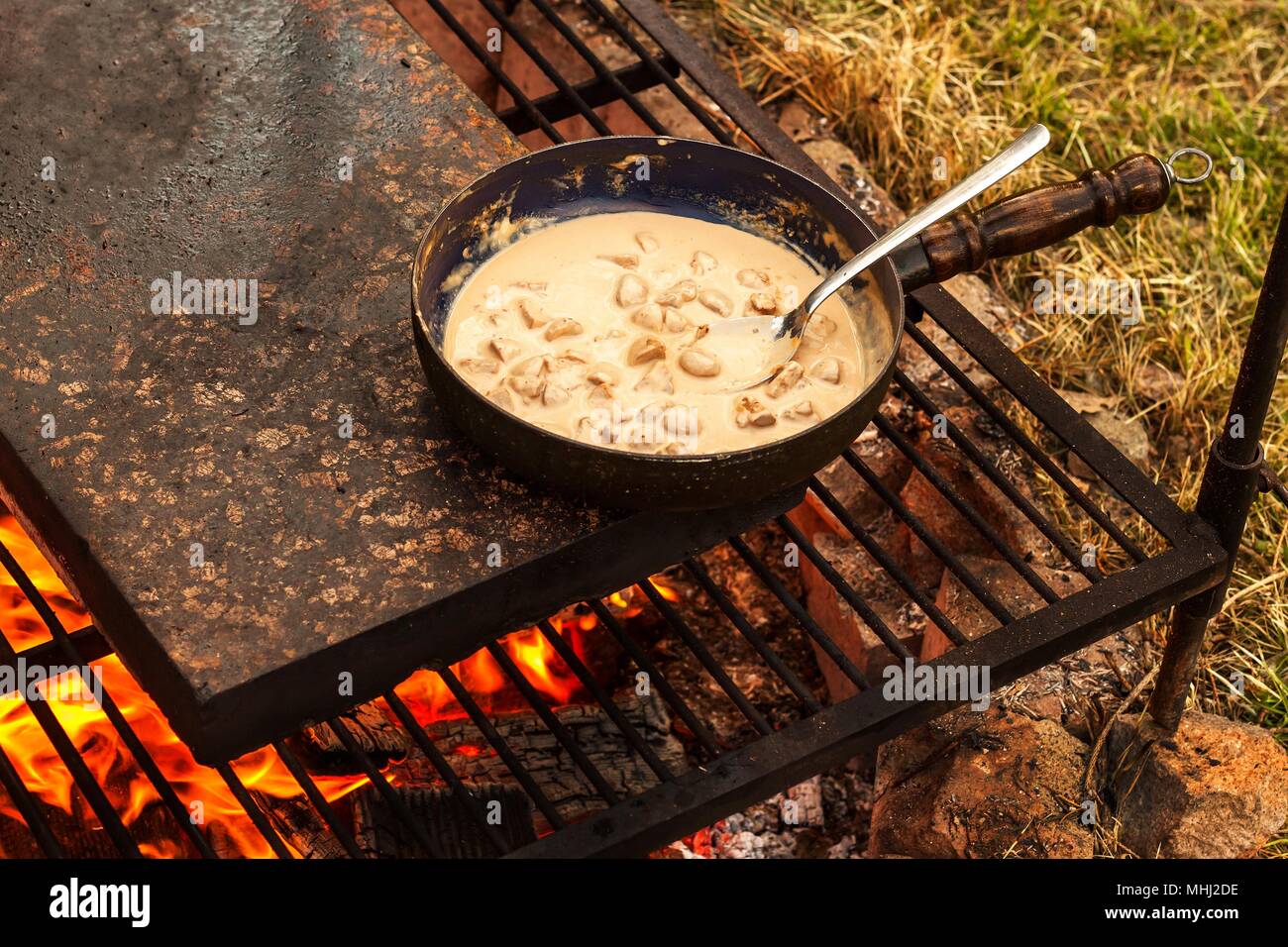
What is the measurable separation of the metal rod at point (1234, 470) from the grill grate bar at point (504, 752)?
1169mm

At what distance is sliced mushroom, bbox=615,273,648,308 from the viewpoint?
2.35 metres

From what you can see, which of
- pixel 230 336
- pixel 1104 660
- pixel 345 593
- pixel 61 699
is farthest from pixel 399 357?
pixel 1104 660

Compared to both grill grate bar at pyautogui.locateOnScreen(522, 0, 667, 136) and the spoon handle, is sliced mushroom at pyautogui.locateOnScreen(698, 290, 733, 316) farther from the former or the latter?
grill grate bar at pyautogui.locateOnScreen(522, 0, 667, 136)

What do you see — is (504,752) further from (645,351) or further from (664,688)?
(645,351)

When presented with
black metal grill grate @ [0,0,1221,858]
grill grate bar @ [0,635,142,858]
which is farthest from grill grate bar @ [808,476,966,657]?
grill grate bar @ [0,635,142,858]

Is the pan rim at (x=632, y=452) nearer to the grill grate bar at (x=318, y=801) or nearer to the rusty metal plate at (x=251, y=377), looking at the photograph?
the rusty metal plate at (x=251, y=377)

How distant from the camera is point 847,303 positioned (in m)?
2.39

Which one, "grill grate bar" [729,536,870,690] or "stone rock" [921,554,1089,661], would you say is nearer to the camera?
"grill grate bar" [729,536,870,690]

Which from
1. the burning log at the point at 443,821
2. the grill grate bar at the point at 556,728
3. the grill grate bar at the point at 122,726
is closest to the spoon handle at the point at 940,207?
the grill grate bar at the point at 556,728

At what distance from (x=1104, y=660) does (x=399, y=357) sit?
59.9 inches

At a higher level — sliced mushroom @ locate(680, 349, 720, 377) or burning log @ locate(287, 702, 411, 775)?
sliced mushroom @ locate(680, 349, 720, 377)

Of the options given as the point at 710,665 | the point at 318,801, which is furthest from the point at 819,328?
the point at 318,801

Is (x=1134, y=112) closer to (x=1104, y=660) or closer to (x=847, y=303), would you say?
(x=1104, y=660)

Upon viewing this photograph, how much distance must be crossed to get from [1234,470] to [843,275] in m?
0.76
